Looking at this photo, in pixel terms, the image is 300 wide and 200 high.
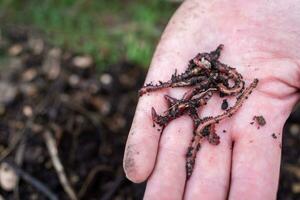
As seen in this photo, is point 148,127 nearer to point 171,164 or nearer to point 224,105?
point 171,164

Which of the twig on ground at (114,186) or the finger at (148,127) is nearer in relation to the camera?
the finger at (148,127)

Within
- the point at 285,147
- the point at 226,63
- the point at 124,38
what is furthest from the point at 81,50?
the point at 285,147

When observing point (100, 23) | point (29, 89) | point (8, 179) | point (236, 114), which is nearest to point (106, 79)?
point (29, 89)

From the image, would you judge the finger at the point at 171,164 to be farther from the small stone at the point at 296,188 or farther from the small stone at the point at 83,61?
the small stone at the point at 83,61

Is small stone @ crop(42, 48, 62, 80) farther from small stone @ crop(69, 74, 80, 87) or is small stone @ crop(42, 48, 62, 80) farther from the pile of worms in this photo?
the pile of worms

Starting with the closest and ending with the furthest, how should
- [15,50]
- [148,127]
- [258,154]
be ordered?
[258,154]
[148,127]
[15,50]

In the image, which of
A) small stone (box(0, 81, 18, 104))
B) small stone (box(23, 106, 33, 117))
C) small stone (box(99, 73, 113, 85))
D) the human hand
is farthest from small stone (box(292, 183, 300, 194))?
small stone (box(0, 81, 18, 104))

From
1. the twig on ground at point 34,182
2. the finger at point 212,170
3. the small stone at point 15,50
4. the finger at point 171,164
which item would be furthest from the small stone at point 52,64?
the finger at point 212,170

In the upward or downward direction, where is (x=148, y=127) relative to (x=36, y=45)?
upward
